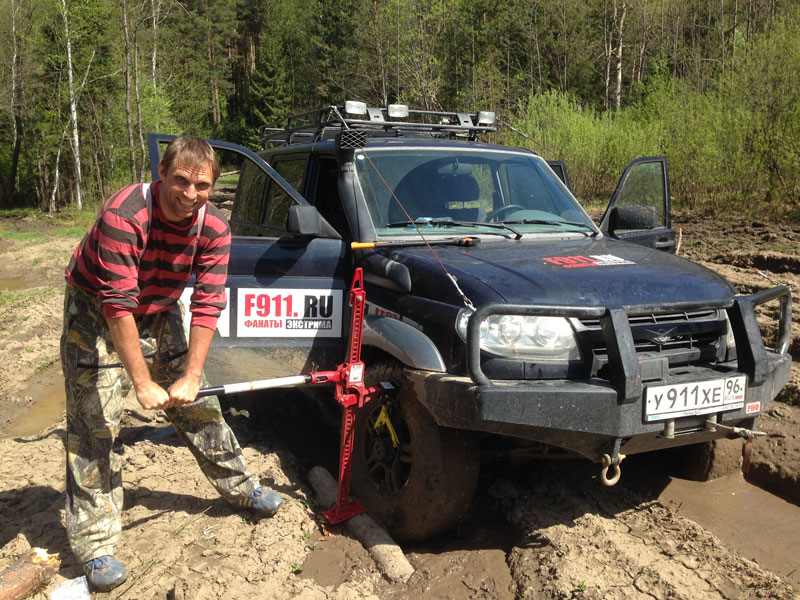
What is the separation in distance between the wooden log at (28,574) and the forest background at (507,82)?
15.9 meters

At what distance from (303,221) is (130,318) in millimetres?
1204

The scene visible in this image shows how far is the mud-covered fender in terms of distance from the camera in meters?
3.21

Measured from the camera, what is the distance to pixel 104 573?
3189 mm

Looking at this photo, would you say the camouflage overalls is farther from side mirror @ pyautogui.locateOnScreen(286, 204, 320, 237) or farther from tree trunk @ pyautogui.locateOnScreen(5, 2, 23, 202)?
tree trunk @ pyautogui.locateOnScreen(5, 2, 23, 202)

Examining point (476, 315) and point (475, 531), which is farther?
point (475, 531)

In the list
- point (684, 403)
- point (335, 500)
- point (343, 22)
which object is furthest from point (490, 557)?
point (343, 22)

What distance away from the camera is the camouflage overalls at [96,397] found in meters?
3.16

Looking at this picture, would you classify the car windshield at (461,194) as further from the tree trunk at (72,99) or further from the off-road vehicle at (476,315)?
the tree trunk at (72,99)

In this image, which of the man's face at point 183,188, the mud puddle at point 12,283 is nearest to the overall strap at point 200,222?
the man's face at point 183,188

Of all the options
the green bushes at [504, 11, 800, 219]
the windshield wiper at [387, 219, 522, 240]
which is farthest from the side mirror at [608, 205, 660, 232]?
the green bushes at [504, 11, 800, 219]

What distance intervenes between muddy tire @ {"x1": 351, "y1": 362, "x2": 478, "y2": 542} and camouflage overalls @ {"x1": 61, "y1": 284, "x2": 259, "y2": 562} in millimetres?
962

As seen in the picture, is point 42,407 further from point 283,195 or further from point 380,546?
point 380,546

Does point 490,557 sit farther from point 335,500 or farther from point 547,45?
point 547,45

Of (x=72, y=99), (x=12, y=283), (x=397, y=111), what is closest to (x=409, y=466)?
(x=397, y=111)
